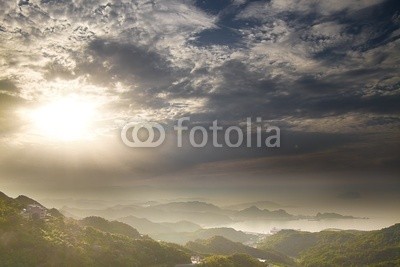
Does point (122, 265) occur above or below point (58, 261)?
below

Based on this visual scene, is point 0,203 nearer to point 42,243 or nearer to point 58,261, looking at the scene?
point 42,243

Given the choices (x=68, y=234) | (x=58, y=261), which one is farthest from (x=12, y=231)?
(x=68, y=234)

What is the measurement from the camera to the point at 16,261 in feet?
431

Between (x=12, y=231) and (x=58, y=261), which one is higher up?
(x=12, y=231)

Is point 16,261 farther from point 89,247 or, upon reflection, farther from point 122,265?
point 122,265

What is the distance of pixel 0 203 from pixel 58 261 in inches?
2791

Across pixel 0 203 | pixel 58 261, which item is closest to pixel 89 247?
pixel 58 261

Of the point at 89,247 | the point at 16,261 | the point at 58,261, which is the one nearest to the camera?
the point at 16,261

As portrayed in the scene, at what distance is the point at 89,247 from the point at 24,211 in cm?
4579

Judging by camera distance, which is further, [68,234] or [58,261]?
[68,234]

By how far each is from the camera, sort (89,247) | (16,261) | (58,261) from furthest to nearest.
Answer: (89,247)
(58,261)
(16,261)

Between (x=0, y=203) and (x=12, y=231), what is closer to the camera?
(x=12, y=231)

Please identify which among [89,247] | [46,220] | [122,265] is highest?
[46,220]

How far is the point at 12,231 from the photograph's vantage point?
488 ft
